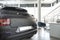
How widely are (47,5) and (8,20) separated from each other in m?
10.1

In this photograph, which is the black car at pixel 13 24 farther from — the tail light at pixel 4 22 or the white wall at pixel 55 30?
the white wall at pixel 55 30

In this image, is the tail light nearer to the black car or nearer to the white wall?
the black car

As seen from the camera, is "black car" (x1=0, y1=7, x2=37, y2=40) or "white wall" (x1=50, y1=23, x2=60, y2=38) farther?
"white wall" (x1=50, y1=23, x2=60, y2=38)

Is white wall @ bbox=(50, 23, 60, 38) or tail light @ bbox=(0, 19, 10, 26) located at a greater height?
tail light @ bbox=(0, 19, 10, 26)

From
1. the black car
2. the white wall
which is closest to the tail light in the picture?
the black car

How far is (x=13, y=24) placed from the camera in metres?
2.54

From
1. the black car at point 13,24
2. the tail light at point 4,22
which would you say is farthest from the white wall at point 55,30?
the tail light at point 4,22

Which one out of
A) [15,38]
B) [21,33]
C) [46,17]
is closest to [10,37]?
[15,38]

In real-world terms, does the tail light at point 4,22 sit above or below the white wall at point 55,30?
above

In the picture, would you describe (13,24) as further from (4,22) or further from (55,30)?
(55,30)

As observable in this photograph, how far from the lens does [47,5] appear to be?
12.3 meters

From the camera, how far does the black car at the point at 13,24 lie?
2.43 m

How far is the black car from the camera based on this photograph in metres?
2.43

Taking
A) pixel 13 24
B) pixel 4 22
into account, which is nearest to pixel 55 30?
pixel 13 24
